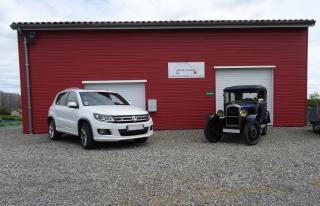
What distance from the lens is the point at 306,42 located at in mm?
11320

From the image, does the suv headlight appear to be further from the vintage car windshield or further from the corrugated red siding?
the corrugated red siding

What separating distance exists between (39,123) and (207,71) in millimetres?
7165

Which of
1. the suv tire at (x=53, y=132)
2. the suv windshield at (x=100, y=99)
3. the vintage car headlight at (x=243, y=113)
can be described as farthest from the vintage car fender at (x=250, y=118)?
the suv tire at (x=53, y=132)

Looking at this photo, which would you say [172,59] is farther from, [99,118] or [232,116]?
[99,118]

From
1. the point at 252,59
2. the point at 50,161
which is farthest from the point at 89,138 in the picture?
the point at 252,59

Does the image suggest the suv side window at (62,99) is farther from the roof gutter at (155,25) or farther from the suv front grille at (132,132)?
the roof gutter at (155,25)

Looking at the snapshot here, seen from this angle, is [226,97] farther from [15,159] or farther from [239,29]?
[15,159]

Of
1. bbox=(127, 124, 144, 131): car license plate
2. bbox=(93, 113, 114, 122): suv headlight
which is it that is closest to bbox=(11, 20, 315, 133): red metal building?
bbox=(127, 124, 144, 131): car license plate

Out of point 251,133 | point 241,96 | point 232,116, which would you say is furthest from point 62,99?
point 251,133

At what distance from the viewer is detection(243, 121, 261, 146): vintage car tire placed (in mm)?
7578

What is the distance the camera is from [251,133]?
7699mm

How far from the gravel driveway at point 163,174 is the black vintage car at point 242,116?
1.31 ft

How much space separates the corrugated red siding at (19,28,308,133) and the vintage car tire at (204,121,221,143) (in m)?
2.99

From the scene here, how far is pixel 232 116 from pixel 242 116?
0.36 m
